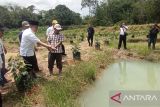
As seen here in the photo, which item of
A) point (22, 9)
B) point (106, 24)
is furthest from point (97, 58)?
point (22, 9)

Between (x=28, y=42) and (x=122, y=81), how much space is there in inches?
127

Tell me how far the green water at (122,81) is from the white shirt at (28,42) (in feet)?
5.71

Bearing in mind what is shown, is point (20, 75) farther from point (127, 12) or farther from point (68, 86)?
point (127, 12)

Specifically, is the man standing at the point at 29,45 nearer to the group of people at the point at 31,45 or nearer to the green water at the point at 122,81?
the group of people at the point at 31,45

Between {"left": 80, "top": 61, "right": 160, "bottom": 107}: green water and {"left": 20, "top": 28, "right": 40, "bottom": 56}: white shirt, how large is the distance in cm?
174

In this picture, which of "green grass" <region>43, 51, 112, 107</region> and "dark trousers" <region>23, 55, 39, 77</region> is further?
"dark trousers" <region>23, 55, 39, 77</region>

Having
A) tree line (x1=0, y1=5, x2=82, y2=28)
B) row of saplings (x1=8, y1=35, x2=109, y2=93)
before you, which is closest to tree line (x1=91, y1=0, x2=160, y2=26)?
tree line (x1=0, y1=5, x2=82, y2=28)

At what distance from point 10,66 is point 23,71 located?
39 centimetres

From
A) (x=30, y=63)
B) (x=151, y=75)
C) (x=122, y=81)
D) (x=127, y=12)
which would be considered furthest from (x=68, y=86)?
(x=127, y=12)

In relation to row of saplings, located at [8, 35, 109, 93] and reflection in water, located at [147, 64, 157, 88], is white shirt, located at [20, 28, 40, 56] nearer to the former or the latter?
row of saplings, located at [8, 35, 109, 93]

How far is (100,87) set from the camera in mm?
8648

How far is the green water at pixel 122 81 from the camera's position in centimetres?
756

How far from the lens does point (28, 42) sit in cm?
771

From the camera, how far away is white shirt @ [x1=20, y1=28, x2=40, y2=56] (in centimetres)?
744
